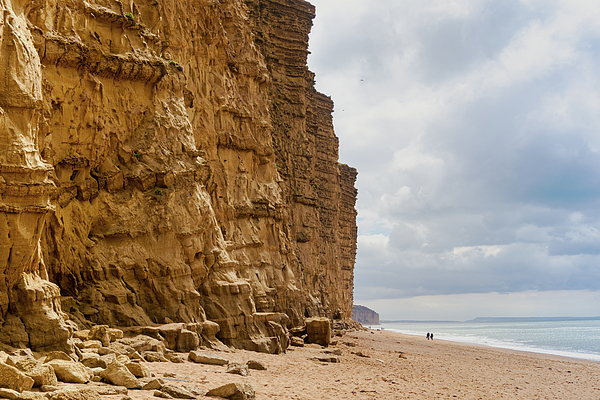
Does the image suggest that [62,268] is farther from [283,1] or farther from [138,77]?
[283,1]

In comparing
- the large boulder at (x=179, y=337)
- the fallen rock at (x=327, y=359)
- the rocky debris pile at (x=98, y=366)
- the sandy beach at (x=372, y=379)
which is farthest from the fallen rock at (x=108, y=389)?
the fallen rock at (x=327, y=359)

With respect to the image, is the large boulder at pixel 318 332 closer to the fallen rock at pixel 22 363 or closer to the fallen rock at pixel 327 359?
the fallen rock at pixel 327 359

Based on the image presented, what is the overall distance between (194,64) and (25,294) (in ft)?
51.3

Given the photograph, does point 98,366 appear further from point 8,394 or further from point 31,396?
point 8,394

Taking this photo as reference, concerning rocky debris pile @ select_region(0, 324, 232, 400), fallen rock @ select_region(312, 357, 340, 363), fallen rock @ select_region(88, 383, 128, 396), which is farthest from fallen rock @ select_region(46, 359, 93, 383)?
fallen rock @ select_region(312, 357, 340, 363)

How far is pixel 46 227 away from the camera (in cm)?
1473

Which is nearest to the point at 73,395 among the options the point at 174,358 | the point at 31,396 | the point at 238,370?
the point at 31,396

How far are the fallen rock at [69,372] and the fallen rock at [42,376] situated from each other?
56 centimetres

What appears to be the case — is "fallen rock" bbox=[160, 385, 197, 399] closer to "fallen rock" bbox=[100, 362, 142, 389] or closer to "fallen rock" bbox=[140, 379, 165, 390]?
"fallen rock" bbox=[140, 379, 165, 390]

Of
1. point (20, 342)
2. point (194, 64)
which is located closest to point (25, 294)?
point (20, 342)

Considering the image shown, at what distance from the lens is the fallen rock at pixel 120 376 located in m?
9.73

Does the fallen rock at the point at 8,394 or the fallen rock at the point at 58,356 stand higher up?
the fallen rock at the point at 58,356

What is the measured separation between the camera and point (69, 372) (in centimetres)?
934

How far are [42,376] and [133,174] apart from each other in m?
9.16
